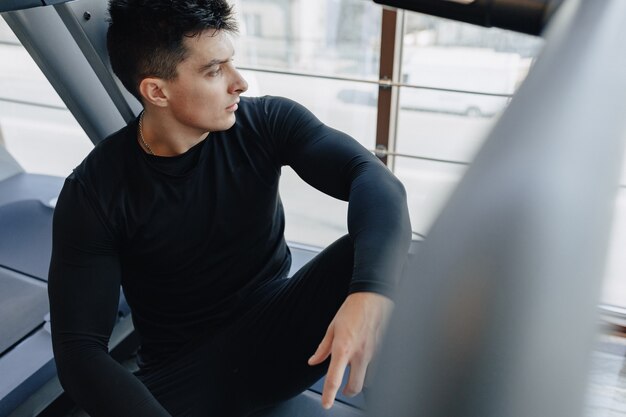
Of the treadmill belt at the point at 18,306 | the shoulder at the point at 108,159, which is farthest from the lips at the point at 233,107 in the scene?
the treadmill belt at the point at 18,306

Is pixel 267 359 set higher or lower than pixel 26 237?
higher

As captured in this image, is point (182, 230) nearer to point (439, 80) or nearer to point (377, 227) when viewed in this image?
point (377, 227)

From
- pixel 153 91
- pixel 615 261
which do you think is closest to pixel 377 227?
pixel 153 91

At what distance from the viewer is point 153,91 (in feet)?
4.05

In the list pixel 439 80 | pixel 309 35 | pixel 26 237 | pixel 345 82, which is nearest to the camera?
A: pixel 26 237

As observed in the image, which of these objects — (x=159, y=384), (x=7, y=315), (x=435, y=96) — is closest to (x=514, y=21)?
(x=159, y=384)

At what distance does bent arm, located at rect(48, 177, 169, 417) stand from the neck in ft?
0.59

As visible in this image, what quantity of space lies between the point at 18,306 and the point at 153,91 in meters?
1.09

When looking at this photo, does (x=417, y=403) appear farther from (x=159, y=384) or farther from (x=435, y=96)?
(x=435, y=96)

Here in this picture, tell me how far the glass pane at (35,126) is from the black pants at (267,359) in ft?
7.95

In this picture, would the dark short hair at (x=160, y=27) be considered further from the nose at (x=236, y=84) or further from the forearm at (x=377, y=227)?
the forearm at (x=377, y=227)

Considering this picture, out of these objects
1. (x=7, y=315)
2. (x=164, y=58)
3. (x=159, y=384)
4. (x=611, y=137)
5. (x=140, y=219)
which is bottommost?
(x=7, y=315)

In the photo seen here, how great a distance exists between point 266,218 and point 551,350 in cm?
127

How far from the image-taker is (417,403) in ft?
0.53
